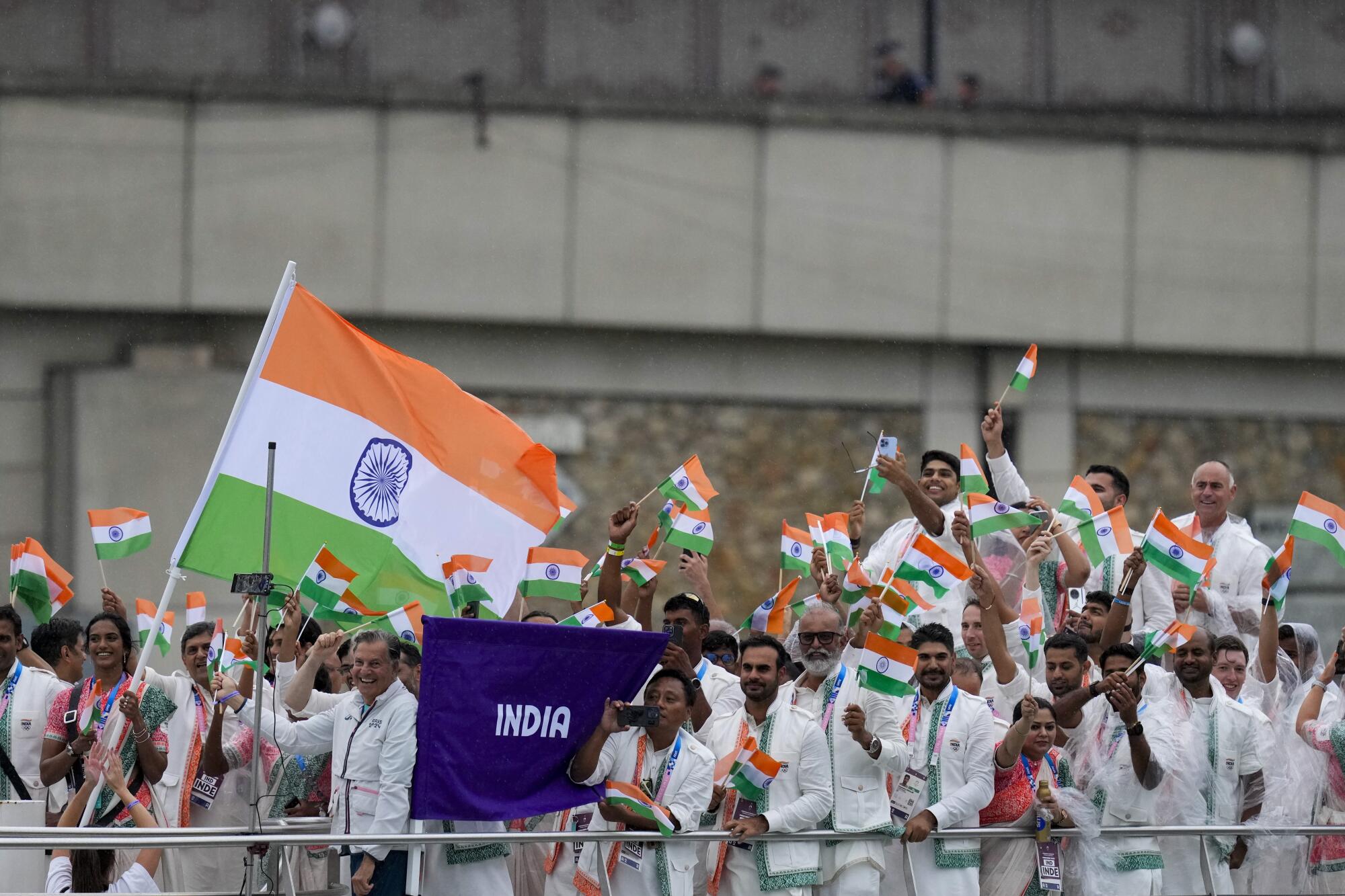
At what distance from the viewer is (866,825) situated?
8.52 meters

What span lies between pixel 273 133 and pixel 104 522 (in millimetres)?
8072

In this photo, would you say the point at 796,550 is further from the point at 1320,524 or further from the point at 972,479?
the point at 1320,524

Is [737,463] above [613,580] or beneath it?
above

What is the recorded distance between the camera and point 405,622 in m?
9.11

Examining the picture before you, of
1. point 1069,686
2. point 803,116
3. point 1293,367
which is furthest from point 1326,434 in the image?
point 1069,686

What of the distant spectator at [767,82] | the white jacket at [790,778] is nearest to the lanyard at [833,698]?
the white jacket at [790,778]

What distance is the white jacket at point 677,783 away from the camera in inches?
328

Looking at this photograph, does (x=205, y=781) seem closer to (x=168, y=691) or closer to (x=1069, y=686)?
(x=168, y=691)

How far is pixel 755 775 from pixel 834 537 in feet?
7.02

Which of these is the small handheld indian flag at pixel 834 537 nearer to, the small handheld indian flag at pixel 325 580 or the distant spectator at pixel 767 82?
the small handheld indian flag at pixel 325 580

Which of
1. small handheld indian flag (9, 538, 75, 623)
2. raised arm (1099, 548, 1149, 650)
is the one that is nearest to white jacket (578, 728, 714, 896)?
raised arm (1099, 548, 1149, 650)

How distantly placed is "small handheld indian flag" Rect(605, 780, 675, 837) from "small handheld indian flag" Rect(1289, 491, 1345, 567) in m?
4.03

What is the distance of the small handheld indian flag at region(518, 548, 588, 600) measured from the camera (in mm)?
10086

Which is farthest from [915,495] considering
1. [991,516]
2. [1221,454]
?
[1221,454]
